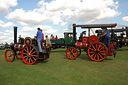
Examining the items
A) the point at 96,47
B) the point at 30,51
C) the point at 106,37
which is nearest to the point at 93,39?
the point at 96,47

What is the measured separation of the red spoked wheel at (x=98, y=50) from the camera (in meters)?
5.60

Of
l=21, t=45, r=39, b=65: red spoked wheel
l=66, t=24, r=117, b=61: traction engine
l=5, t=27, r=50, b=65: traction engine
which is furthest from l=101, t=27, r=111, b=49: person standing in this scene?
l=21, t=45, r=39, b=65: red spoked wheel

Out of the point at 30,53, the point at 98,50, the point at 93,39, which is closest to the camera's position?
the point at 30,53

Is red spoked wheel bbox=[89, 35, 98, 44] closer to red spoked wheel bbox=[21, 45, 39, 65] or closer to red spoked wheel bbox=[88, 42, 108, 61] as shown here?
red spoked wheel bbox=[88, 42, 108, 61]

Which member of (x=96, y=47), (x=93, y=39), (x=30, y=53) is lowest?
(x=30, y=53)

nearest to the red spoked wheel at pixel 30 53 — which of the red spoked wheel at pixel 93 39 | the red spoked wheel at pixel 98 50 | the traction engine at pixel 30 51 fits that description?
the traction engine at pixel 30 51

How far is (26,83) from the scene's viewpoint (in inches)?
112

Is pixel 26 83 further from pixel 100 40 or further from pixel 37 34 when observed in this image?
pixel 100 40

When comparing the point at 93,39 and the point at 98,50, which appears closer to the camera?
the point at 98,50

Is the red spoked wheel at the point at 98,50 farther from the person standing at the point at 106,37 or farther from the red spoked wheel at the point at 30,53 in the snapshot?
the red spoked wheel at the point at 30,53

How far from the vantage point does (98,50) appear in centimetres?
573

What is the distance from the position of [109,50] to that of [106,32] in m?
1.01

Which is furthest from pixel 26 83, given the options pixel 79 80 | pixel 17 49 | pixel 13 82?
pixel 17 49

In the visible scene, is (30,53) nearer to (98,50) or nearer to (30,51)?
(30,51)
